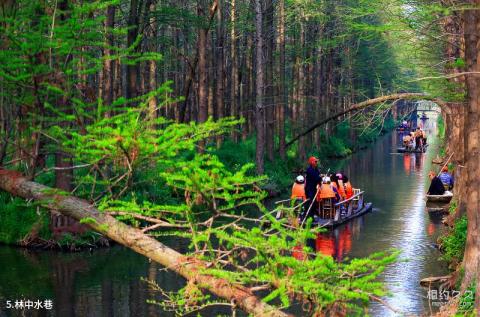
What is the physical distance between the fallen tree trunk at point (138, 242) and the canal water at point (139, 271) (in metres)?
4.91

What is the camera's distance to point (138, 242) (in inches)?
293

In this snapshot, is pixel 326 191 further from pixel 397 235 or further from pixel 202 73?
pixel 202 73

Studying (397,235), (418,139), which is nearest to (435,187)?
(397,235)

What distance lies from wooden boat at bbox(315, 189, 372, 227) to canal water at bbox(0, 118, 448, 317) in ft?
0.82

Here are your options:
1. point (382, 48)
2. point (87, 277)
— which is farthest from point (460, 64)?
point (382, 48)

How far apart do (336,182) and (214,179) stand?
1588cm

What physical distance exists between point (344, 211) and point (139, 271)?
866 cm

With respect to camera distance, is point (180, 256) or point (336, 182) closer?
point (180, 256)

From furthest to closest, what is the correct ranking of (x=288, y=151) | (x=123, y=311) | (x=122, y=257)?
1. (x=288, y=151)
2. (x=122, y=257)
3. (x=123, y=311)

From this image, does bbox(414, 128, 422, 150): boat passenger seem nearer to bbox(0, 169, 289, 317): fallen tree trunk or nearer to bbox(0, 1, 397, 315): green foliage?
bbox(0, 1, 397, 315): green foliage

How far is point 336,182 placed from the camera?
73.4ft

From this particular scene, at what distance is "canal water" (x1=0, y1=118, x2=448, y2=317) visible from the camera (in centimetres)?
1330

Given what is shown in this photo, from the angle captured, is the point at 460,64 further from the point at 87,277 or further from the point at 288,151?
the point at 288,151

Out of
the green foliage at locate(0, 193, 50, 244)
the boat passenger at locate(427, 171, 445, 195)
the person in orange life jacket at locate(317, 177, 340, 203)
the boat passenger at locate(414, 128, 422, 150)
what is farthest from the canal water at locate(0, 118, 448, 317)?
the boat passenger at locate(414, 128, 422, 150)
